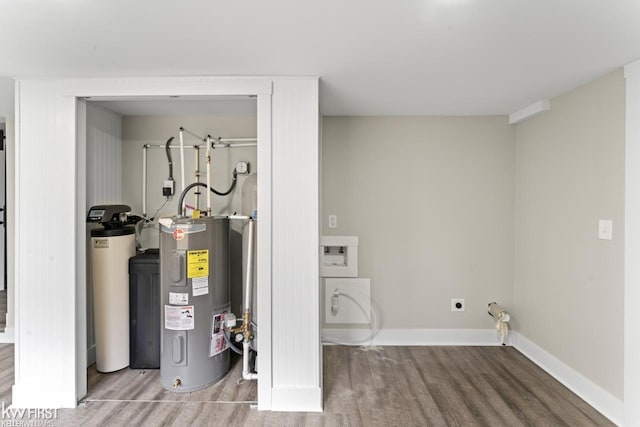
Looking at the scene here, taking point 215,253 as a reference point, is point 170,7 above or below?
above

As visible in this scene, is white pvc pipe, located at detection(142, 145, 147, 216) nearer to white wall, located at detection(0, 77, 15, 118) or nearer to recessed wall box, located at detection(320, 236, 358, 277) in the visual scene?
white wall, located at detection(0, 77, 15, 118)

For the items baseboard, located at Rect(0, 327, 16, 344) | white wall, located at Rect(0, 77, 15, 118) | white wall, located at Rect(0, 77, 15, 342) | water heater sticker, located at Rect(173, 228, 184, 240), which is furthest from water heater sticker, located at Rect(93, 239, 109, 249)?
baseboard, located at Rect(0, 327, 16, 344)

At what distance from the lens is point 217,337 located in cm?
244

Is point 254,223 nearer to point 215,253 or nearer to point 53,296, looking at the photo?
point 215,253

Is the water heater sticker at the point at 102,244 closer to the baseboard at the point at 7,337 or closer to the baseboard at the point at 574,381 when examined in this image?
the baseboard at the point at 7,337

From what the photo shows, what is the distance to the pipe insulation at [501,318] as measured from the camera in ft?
9.52

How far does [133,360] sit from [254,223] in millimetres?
1457

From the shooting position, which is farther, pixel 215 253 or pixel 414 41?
pixel 215 253

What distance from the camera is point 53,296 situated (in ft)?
7.11

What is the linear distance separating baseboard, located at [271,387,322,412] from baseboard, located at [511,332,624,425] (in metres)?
1.80

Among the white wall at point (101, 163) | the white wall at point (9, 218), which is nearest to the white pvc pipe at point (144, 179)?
the white wall at point (101, 163)

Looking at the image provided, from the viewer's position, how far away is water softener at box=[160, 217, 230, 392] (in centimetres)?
231

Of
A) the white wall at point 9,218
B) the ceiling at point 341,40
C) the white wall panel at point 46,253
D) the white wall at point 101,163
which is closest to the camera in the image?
the ceiling at point 341,40

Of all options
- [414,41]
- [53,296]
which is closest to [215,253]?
[53,296]
